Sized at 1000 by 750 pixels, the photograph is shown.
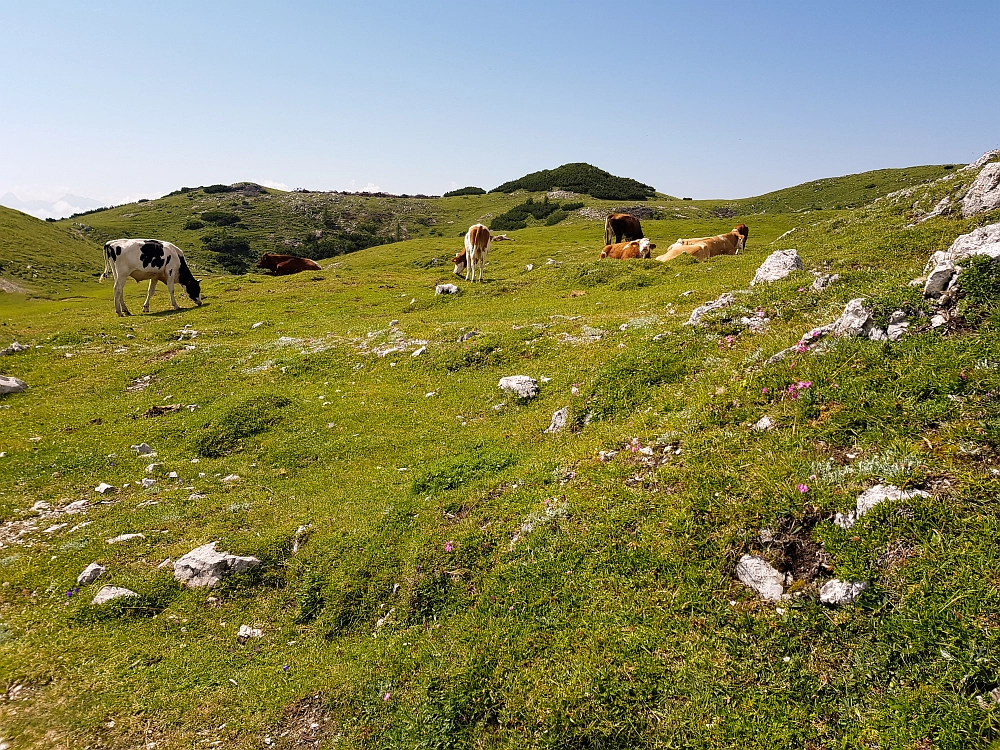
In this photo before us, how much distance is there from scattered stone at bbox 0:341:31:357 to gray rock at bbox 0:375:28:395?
160 inches

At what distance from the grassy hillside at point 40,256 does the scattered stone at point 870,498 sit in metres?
76.7

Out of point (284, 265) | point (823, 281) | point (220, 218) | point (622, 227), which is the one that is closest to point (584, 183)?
point (220, 218)

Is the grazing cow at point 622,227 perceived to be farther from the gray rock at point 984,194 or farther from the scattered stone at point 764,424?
the scattered stone at point 764,424

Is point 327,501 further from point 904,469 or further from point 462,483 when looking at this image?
point 904,469

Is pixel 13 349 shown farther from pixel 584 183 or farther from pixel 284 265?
pixel 584 183

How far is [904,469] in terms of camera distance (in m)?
5.25

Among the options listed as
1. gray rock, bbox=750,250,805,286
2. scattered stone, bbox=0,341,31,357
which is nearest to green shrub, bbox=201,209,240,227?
scattered stone, bbox=0,341,31,357

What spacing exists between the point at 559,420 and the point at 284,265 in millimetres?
44576

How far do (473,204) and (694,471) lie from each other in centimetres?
14896

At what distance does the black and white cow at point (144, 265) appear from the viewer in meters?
29.2

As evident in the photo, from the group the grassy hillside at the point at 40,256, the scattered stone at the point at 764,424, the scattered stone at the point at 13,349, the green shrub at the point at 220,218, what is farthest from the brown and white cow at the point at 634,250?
the green shrub at the point at 220,218

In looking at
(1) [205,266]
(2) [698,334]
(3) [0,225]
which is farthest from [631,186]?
(2) [698,334]

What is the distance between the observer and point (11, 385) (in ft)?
60.5

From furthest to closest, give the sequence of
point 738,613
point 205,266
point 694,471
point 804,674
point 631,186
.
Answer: point 631,186
point 205,266
point 694,471
point 738,613
point 804,674
